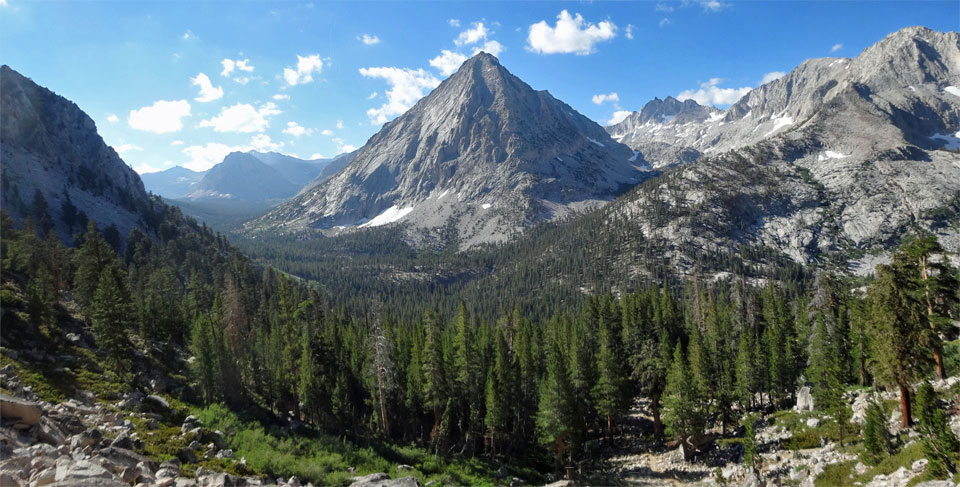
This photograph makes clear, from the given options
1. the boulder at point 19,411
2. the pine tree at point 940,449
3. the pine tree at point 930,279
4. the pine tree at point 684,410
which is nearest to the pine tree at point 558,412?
the pine tree at point 684,410

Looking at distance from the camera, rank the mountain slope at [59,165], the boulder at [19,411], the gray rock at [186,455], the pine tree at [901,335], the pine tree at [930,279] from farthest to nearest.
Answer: the mountain slope at [59,165]
the pine tree at [930,279]
the pine tree at [901,335]
the gray rock at [186,455]
the boulder at [19,411]

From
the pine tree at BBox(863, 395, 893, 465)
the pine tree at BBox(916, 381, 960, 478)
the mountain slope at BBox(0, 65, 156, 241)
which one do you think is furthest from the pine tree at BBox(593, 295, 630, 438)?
the mountain slope at BBox(0, 65, 156, 241)

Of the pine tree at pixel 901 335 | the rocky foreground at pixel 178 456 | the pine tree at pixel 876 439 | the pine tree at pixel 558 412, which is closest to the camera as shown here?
the rocky foreground at pixel 178 456

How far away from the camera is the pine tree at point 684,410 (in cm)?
3934

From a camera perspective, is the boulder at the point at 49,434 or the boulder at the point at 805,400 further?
the boulder at the point at 805,400

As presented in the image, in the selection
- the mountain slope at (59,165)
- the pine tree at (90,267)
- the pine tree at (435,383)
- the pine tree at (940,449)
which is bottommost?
the pine tree at (435,383)

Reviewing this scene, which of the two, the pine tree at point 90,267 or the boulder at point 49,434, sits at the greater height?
the pine tree at point 90,267

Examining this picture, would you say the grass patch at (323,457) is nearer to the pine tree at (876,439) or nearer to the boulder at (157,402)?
the boulder at (157,402)

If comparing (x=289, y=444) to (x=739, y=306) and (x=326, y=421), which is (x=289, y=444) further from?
(x=739, y=306)

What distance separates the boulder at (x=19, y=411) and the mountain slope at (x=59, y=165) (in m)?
120

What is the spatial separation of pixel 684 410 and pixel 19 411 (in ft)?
139

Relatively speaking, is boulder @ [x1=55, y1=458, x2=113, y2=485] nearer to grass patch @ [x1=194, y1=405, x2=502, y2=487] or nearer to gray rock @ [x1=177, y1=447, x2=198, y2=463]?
gray rock @ [x1=177, y1=447, x2=198, y2=463]

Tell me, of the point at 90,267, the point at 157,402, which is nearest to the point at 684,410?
the point at 157,402

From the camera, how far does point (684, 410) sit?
3916 centimetres
